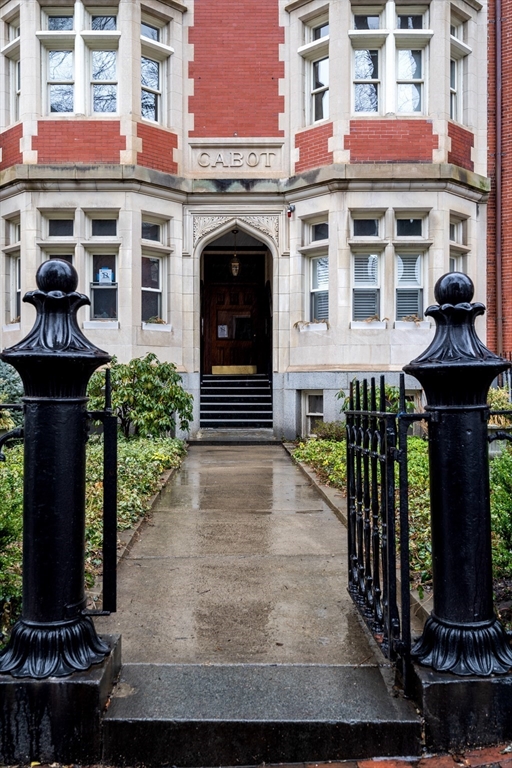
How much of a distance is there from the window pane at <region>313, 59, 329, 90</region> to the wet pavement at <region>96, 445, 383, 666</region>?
9.77 m

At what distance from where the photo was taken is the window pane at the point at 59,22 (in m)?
13.1

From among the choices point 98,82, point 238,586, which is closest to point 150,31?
point 98,82

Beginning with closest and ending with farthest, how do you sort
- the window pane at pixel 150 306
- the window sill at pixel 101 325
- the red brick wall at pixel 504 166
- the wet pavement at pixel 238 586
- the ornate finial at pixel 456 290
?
the ornate finial at pixel 456 290, the wet pavement at pixel 238 586, the window sill at pixel 101 325, the window pane at pixel 150 306, the red brick wall at pixel 504 166

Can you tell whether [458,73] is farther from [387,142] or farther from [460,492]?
[460,492]

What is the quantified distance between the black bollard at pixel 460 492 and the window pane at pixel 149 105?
1228cm

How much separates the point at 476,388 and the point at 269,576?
7.57 feet

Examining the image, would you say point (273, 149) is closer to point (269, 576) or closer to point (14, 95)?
point (14, 95)

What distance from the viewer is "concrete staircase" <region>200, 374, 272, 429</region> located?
14.0m

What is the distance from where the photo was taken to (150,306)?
13.5m

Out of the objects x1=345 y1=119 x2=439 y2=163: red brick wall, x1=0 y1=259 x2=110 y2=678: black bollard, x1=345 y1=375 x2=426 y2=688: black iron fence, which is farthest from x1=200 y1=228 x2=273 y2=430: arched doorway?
x1=0 y1=259 x2=110 y2=678: black bollard

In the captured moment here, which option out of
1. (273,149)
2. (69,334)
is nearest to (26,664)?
(69,334)

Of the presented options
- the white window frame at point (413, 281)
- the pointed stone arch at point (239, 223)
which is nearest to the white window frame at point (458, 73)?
the white window frame at point (413, 281)

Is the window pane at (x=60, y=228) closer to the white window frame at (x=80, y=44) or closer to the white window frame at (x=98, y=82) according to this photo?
the white window frame at (x=80, y=44)

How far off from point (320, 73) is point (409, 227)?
12.4 feet
